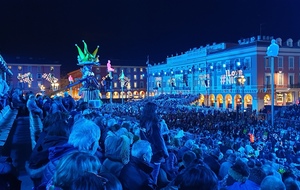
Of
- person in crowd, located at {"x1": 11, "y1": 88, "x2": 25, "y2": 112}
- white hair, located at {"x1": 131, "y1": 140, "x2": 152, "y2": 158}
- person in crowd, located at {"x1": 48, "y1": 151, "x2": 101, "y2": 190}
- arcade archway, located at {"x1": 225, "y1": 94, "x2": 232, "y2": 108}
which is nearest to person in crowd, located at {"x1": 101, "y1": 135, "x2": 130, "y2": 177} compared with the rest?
white hair, located at {"x1": 131, "y1": 140, "x2": 152, "y2": 158}

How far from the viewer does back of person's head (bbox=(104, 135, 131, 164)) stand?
11.5 feet

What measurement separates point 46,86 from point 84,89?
70.0 meters

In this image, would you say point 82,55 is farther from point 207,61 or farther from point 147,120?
point 207,61

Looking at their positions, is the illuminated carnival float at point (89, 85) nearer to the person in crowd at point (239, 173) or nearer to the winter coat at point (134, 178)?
the person in crowd at point (239, 173)

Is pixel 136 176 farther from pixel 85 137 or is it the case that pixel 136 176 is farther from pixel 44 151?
pixel 44 151

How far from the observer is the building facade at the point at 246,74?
161ft

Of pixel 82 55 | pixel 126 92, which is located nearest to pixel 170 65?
pixel 126 92

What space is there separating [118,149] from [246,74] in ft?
164

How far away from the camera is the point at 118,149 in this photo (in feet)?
11.5

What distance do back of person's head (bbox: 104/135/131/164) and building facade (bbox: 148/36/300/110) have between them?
39221 millimetres

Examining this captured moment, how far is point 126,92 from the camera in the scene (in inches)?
3880

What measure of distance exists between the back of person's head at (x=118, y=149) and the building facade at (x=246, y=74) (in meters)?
39.2

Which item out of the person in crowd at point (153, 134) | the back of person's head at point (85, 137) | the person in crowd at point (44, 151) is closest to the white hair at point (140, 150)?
the back of person's head at point (85, 137)

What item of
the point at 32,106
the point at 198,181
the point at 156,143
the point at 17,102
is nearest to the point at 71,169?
the point at 198,181
